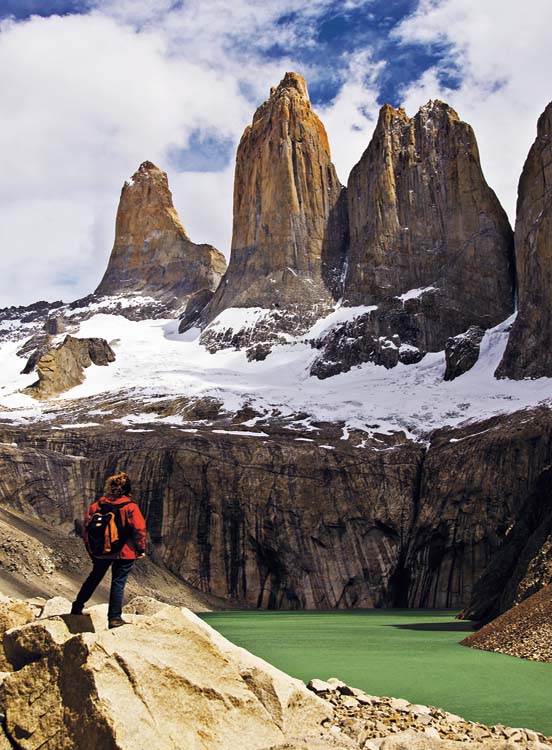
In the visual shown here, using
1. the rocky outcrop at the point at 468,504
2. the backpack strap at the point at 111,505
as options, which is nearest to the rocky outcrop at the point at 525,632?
the backpack strap at the point at 111,505

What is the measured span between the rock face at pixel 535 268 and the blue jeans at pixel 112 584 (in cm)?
8595

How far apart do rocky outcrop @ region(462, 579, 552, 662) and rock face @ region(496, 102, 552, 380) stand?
70261 mm

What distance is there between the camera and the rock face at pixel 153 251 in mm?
175250

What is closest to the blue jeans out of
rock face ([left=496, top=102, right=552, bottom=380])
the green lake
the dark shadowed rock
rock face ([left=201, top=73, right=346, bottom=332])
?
the green lake

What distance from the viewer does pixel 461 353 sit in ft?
348

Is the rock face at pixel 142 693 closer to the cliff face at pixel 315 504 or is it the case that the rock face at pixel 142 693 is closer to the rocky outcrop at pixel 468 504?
the rocky outcrop at pixel 468 504

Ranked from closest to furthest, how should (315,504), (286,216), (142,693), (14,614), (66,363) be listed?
(142,693) → (14,614) → (315,504) → (66,363) → (286,216)

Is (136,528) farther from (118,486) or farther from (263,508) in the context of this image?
(263,508)

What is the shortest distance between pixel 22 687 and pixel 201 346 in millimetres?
124114

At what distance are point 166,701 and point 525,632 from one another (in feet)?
51.6

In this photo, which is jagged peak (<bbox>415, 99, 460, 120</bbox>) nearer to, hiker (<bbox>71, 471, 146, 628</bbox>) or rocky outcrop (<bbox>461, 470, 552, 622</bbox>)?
rocky outcrop (<bbox>461, 470, 552, 622</bbox>)

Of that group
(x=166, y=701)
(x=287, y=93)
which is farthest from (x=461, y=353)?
(x=166, y=701)

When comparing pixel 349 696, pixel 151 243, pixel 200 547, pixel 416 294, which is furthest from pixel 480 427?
pixel 151 243

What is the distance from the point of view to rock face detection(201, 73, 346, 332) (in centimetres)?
13575
